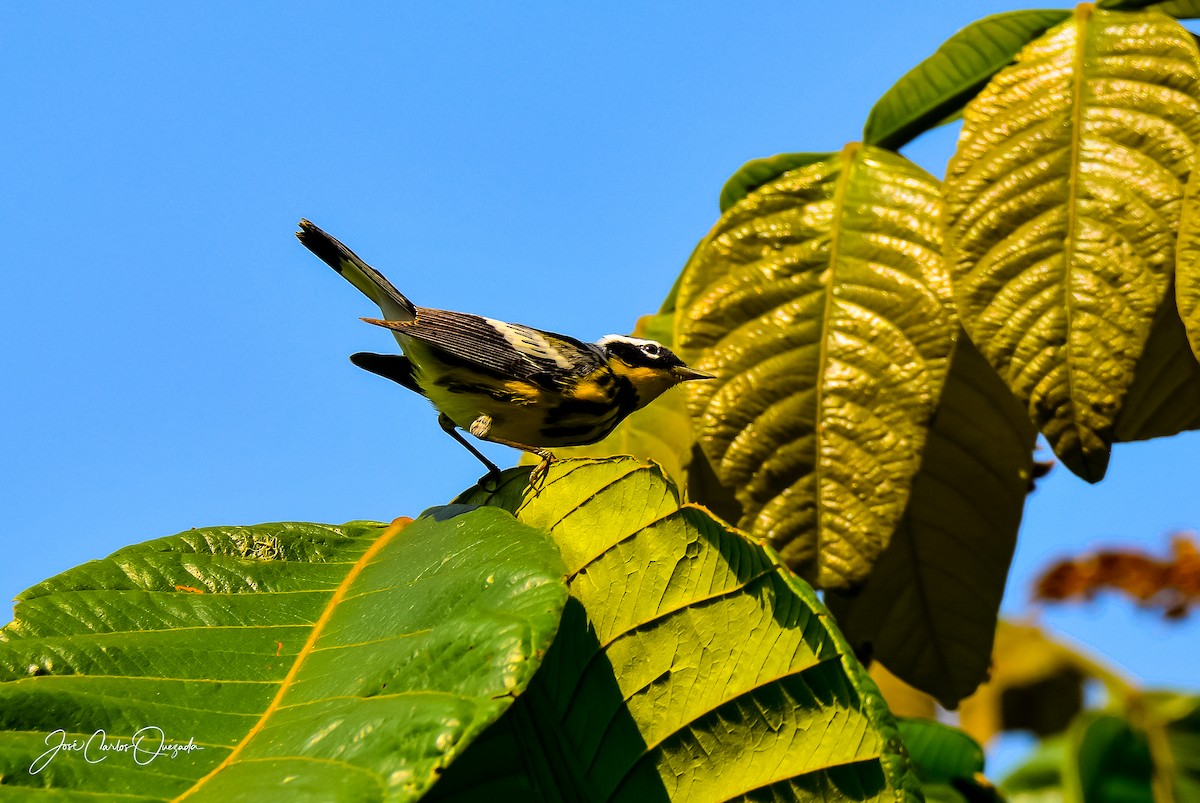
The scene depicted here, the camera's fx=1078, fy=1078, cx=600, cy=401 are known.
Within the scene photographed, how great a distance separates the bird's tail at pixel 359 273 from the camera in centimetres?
346

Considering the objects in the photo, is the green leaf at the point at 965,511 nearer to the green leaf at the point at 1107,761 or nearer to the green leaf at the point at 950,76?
the green leaf at the point at 950,76

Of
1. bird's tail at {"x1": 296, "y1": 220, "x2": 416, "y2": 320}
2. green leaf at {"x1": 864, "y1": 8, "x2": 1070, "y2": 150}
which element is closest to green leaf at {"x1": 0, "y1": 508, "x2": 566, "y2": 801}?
bird's tail at {"x1": 296, "y1": 220, "x2": 416, "y2": 320}

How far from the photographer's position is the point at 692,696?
1.72 meters

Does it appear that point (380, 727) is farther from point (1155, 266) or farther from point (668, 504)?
point (1155, 266)

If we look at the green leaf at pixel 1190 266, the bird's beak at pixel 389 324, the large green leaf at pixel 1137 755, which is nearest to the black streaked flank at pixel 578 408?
the bird's beak at pixel 389 324

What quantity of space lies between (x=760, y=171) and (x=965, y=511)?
101 cm

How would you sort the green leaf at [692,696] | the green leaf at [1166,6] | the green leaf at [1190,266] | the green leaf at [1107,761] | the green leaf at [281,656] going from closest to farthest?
the green leaf at [281,656]
the green leaf at [692,696]
the green leaf at [1190,266]
the green leaf at [1166,6]
the green leaf at [1107,761]

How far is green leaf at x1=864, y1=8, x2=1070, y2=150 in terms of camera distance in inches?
104

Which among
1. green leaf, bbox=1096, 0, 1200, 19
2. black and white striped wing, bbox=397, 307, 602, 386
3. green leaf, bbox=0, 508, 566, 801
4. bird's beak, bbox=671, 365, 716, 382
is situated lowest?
green leaf, bbox=0, 508, 566, 801

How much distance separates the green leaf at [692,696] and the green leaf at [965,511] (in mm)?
1009

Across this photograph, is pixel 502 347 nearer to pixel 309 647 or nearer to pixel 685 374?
pixel 685 374

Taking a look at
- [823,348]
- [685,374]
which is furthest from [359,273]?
[823,348]

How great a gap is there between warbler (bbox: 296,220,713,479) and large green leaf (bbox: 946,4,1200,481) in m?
1.03

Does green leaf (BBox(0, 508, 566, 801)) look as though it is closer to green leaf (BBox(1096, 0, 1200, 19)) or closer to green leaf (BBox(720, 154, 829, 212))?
green leaf (BBox(720, 154, 829, 212))
